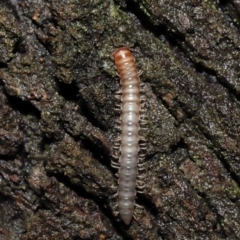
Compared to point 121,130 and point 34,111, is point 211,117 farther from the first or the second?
point 34,111

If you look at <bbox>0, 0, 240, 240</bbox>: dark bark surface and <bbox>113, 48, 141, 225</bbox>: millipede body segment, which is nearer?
<bbox>0, 0, 240, 240</bbox>: dark bark surface

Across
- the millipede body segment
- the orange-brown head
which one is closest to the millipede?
the millipede body segment

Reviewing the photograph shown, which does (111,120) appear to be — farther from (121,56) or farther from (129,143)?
(121,56)

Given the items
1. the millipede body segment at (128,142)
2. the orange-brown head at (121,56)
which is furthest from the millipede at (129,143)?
the orange-brown head at (121,56)

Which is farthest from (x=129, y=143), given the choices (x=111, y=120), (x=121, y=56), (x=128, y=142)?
(x=121, y=56)

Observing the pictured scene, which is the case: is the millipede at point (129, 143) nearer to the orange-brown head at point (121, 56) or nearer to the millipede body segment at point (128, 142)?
the millipede body segment at point (128, 142)

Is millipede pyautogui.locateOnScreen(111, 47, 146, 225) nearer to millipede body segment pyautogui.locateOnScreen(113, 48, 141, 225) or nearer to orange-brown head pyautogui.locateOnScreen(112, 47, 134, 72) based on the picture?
millipede body segment pyautogui.locateOnScreen(113, 48, 141, 225)
